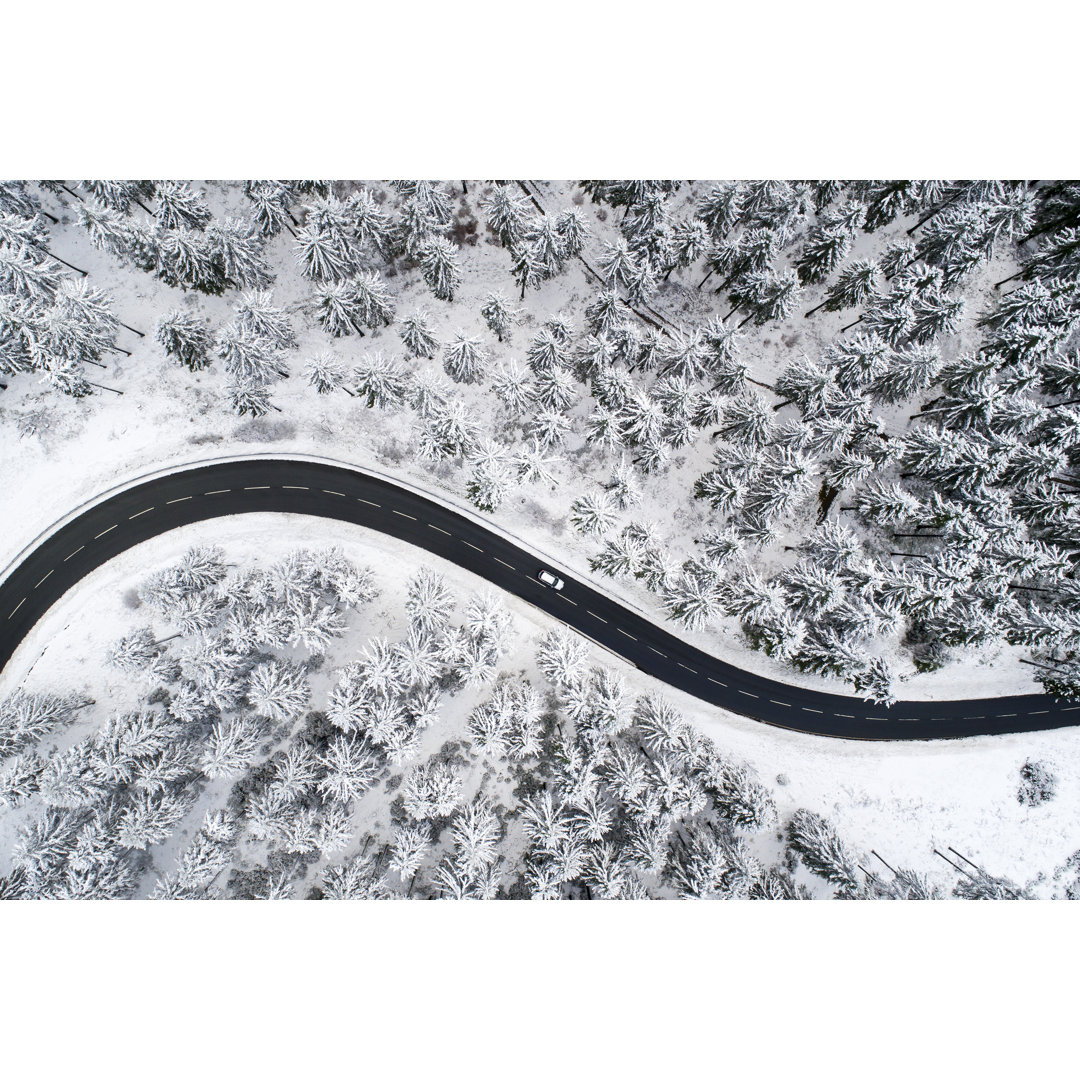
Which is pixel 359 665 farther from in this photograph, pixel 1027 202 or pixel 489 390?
pixel 1027 202

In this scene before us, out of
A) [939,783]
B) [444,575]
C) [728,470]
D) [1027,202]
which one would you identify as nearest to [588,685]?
[444,575]

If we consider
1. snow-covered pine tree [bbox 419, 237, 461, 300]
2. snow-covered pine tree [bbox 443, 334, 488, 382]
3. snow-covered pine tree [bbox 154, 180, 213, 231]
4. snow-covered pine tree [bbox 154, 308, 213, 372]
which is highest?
snow-covered pine tree [bbox 419, 237, 461, 300]

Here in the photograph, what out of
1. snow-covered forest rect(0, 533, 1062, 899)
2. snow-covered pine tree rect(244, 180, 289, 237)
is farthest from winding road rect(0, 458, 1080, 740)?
snow-covered pine tree rect(244, 180, 289, 237)

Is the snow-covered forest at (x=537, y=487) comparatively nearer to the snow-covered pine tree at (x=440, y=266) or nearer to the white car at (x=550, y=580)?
the snow-covered pine tree at (x=440, y=266)

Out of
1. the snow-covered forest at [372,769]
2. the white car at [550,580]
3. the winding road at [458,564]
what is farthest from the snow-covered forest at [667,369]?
the snow-covered forest at [372,769]

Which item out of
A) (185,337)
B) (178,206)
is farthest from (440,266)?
(185,337)

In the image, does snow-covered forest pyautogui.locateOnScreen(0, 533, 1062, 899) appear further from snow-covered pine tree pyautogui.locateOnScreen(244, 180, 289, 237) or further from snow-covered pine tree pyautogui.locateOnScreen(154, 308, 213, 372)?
snow-covered pine tree pyautogui.locateOnScreen(244, 180, 289, 237)
